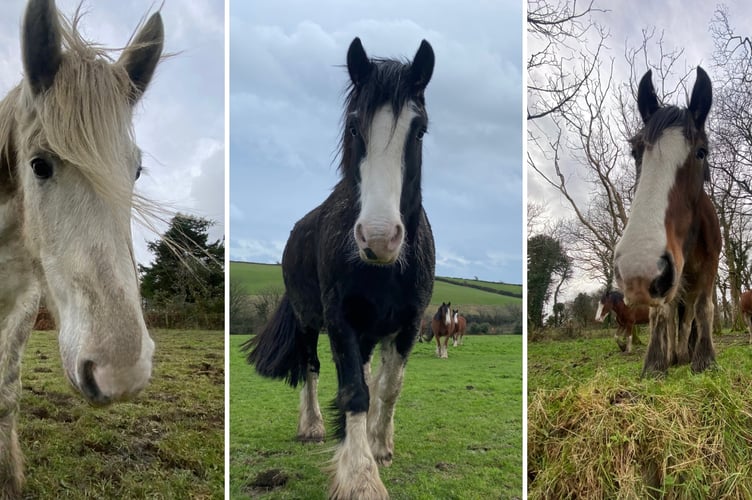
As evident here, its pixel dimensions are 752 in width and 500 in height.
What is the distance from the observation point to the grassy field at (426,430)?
2518 millimetres

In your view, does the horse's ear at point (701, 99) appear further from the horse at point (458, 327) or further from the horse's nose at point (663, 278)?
the horse at point (458, 327)

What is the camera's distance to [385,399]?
2.52m

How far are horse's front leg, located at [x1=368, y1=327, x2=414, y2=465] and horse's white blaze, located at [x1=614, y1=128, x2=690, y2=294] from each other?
1.06m

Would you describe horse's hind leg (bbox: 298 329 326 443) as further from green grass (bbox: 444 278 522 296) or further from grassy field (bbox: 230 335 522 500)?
green grass (bbox: 444 278 522 296)

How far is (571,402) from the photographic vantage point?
2.42 metres

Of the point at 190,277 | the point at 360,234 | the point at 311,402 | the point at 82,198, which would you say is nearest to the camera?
the point at 82,198

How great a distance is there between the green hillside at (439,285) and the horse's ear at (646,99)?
3.50ft

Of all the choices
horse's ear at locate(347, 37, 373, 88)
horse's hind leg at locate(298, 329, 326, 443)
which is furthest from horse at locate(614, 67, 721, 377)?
horse's hind leg at locate(298, 329, 326, 443)

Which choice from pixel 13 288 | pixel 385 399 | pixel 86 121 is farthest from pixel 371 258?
pixel 13 288

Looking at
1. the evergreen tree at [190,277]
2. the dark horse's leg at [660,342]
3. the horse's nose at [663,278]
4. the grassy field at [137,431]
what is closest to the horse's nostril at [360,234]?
the evergreen tree at [190,277]

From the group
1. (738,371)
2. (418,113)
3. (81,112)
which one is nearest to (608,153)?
(418,113)

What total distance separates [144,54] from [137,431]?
2076 mm

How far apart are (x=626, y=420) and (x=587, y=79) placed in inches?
67.2

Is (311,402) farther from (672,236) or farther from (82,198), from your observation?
(672,236)
